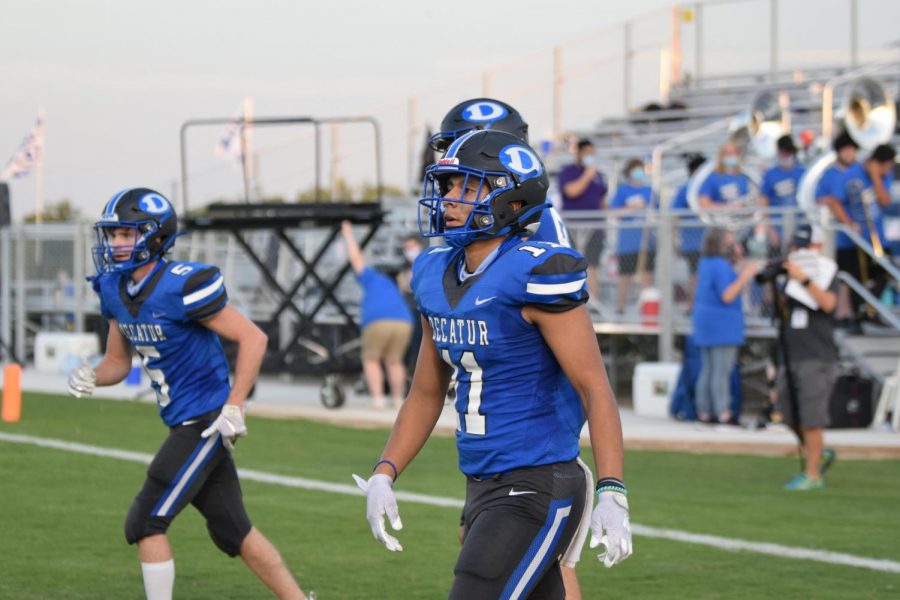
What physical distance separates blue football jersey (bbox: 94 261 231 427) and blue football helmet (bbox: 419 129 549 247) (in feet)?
6.82

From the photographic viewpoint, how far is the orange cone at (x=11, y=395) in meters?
14.7

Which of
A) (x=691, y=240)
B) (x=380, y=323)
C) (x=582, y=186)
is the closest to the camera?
(x=380, y=323)

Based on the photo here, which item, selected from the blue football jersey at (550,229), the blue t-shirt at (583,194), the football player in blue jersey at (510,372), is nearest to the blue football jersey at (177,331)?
the blue football jersey at (550,229)

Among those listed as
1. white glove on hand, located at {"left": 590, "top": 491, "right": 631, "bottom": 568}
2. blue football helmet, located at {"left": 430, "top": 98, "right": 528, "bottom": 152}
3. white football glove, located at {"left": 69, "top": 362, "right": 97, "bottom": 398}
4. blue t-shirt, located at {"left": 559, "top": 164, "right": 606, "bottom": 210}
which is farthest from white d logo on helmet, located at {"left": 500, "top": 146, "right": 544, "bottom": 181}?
blue t-shirt, located at {"left": 559, "top": 164, "right": 606, "bottom": 210}

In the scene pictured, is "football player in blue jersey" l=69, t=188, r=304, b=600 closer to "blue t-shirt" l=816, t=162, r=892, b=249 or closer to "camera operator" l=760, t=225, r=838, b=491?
"camera operator" l=760, t=225, r=838, b=491

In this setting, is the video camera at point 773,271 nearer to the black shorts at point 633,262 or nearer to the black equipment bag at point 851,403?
the black equipment bag at point 851,403

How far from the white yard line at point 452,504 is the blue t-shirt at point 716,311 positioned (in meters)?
4.42

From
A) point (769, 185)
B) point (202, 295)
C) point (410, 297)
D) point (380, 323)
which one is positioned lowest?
point (380, 323)

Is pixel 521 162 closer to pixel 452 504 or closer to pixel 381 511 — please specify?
pixel 381 511

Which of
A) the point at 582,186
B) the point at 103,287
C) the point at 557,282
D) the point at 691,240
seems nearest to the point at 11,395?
the point at 582,186

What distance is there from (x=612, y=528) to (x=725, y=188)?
41.8 ft

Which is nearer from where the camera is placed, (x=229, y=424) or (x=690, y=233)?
(x=229, y=424)

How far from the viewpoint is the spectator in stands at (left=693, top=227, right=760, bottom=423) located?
1416 cm

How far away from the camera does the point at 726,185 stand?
54.3ft
